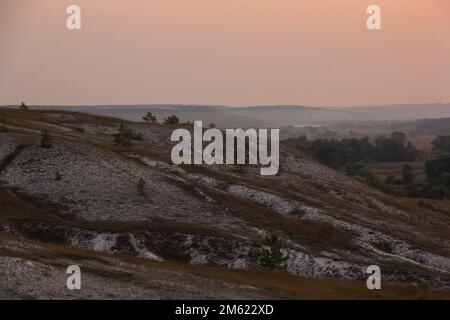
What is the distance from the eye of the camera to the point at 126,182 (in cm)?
8181

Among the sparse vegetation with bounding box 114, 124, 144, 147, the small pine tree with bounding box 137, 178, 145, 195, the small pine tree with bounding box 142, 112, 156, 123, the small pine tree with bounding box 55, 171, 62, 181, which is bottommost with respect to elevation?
the small pine tree with bounding box 137, 178, 145, 195

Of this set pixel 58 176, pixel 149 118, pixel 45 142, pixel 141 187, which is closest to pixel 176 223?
pixel 141 187

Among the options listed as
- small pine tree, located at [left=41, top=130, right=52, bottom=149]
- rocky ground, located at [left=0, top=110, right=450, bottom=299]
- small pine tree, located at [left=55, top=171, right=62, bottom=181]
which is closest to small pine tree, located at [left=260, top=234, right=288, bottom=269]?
rocky ground, located at [left=0, top=110, right=450, bottom=299]

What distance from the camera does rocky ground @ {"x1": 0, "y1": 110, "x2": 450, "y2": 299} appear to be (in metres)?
49.2

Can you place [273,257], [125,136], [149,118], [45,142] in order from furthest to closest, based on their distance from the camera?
1. [149,118]
2. [125,136]
3. [45,142]
4. [273,257]

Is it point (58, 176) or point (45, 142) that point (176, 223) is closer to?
point (58, 176)

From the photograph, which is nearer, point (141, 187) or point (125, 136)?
point (141, 187)

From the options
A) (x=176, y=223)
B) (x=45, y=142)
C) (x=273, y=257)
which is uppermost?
(x=45, y=142)

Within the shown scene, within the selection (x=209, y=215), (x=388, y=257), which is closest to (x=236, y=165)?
(x=209, y=215)

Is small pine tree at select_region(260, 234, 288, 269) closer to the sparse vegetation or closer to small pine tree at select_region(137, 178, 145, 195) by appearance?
small pine tree at select_region(137, 178, 145, 195)

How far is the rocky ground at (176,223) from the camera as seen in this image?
49.2 m

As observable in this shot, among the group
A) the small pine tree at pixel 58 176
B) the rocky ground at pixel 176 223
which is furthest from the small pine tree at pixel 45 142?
the small pine tree at pixel 58 176

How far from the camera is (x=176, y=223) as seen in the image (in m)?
71.3

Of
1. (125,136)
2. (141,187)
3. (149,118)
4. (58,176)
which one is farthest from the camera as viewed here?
(149,118)
